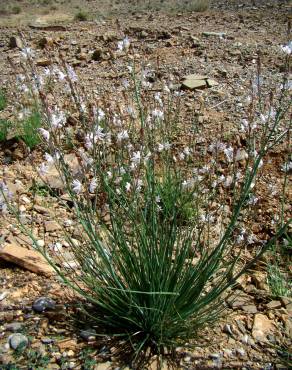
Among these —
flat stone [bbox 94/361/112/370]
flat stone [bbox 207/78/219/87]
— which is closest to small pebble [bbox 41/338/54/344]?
flat stone [bbox 94/361/112/370]

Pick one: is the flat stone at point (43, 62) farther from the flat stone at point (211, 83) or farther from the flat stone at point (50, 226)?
the flat stone at point (50, 226)

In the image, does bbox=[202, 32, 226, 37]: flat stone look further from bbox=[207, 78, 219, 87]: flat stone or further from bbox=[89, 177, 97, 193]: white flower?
bbox=[89, 177, 97, 193]: white flower

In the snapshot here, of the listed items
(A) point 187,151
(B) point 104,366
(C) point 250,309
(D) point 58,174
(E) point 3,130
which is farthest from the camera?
(E) point 3,130

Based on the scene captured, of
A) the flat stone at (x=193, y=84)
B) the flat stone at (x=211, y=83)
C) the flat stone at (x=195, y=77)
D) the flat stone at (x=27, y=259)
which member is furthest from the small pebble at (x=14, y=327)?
the flat stone at (x=195, y=77)

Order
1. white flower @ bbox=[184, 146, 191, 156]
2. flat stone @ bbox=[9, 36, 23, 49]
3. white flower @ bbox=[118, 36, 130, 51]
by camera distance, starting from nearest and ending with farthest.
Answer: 1. white flower @ bbox=[118, 36, 130, 51]
2. white flower @ bbox=[184, 146, 191, 156]
3. flat stone @ bbox=[9, 36, 23, 49]

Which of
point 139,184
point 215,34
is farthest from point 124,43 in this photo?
point 215,34

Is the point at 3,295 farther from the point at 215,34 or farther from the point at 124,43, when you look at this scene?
the point at 215,34

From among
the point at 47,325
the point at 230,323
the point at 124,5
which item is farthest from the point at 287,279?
the point at 124,5
